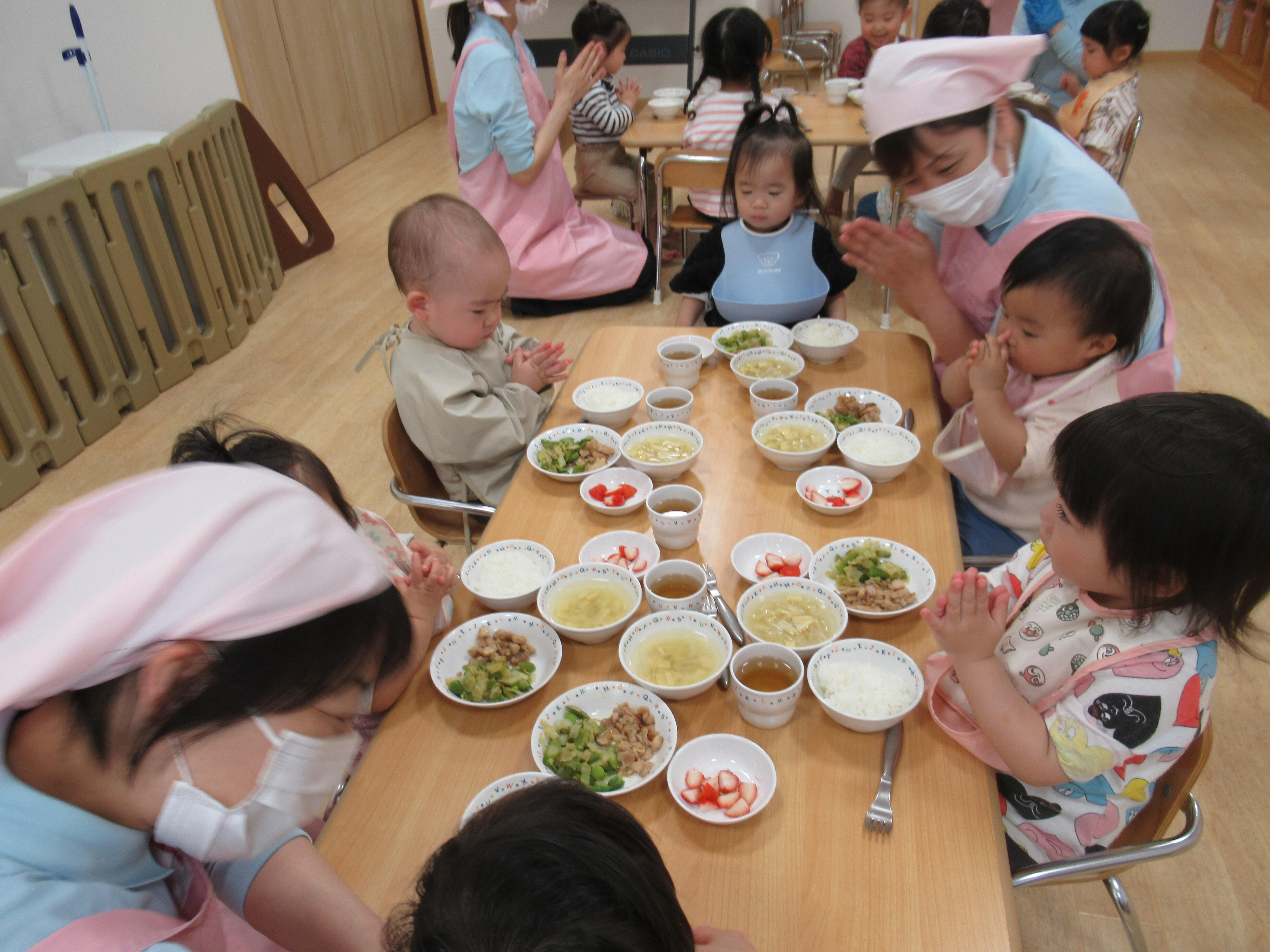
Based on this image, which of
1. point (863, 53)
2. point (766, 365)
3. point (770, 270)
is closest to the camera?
point (766, 365)

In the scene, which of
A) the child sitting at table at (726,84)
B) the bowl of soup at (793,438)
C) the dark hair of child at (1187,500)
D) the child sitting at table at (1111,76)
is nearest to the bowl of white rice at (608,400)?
the bowl of soup at (793,438)

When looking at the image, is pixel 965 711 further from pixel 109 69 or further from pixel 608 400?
pixel 109 69

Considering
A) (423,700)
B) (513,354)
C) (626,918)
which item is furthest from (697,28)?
(626,918)

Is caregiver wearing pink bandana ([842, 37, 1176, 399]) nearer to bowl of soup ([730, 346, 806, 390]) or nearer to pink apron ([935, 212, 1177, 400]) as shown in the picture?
pink apron ([935, 212, 1177, 400])

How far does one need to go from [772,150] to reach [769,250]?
282mm

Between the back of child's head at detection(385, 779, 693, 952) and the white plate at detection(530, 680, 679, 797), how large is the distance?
0.37 meters

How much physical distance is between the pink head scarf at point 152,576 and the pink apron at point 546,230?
3065mm

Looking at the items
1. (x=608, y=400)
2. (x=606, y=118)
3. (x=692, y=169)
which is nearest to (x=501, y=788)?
(x=608, y=400)

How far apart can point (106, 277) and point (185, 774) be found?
11.1ft

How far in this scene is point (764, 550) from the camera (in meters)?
1.37

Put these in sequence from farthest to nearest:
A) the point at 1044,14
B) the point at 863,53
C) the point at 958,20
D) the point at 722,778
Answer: the point at 863,53, the point at 1044,14, the point at 958,20, the point at 722,778

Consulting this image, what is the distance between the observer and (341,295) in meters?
4.45

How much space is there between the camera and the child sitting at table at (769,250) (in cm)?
227

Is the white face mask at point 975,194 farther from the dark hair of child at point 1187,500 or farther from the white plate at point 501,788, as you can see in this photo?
the white plate at point 501,788
